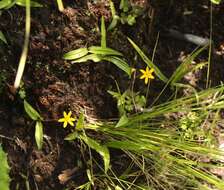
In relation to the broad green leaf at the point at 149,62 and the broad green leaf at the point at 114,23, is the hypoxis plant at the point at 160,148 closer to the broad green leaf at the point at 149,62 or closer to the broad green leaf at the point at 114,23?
the broad green leaf at the point at 149,62

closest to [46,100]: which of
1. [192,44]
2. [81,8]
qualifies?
[81,8]

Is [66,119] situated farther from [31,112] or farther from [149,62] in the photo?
→ [149,62]

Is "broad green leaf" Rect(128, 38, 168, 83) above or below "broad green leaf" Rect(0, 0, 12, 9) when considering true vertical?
below

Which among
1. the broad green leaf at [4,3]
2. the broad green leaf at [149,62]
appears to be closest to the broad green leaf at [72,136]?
the broad green leaf at [149,62]

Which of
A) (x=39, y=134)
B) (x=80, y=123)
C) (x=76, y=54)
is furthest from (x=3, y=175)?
(x=76, y=54)

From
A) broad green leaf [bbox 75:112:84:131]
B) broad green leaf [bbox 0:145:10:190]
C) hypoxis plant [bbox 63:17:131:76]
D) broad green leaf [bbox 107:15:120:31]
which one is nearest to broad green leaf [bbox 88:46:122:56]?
hypoxis plant [bbox 63:17:131:76]

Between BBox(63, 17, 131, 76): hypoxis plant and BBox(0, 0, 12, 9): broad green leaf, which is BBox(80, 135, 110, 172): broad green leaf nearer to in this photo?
BBox(63, 17, 131, 76): hypoxis plant

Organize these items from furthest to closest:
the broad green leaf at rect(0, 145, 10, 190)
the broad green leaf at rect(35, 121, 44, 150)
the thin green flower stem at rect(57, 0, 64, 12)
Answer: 1. the broad green leaf at rect(35, 121, 44, 150)
2. the thin green flower stem at rect(57, 0, 64, 12)
3. the broad green leaf at rect(0, 145, 10, 190)
